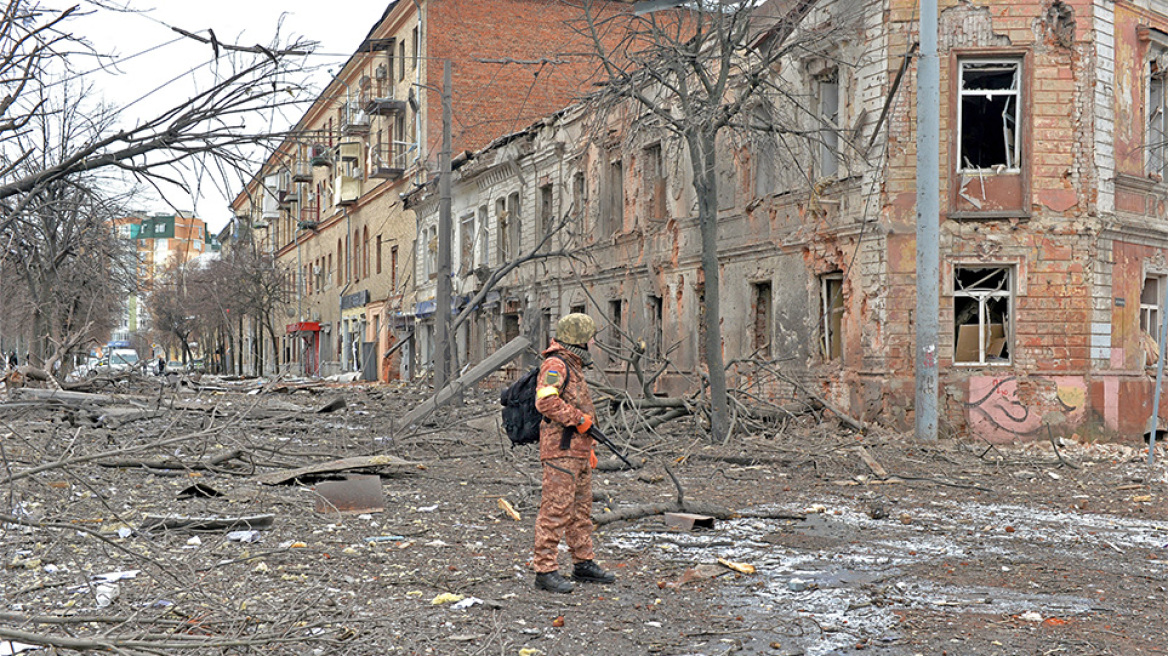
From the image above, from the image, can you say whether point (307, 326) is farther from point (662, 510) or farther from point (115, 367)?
point (662, 510)

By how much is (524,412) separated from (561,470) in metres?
0.47

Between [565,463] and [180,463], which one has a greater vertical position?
[565,463]

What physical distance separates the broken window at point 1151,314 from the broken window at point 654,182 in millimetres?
9251

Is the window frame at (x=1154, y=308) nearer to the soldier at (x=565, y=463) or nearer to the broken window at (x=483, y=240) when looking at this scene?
the soldier at (x=565, y=463)

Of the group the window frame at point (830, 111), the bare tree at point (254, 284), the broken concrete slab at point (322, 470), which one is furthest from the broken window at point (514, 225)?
the bare tree at point (254, 284)

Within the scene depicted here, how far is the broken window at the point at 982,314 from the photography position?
16141mm

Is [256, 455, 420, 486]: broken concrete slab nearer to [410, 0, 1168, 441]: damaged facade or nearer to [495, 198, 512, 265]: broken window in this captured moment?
[410, 0, 1168, 441]: damaged facade

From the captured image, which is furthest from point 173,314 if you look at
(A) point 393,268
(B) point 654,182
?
(B) point 654,182

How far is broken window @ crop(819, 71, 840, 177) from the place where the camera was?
17.5 meters

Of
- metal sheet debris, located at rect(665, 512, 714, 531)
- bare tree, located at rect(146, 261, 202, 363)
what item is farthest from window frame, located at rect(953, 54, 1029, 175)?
bare tree, located at rect(146, 261, 202, 363)

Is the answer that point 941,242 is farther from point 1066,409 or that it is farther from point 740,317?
point 740,317

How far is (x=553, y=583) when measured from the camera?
637 centimetres

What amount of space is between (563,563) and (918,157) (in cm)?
945

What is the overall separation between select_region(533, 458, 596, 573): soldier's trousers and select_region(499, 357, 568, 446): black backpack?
238 millimetres
